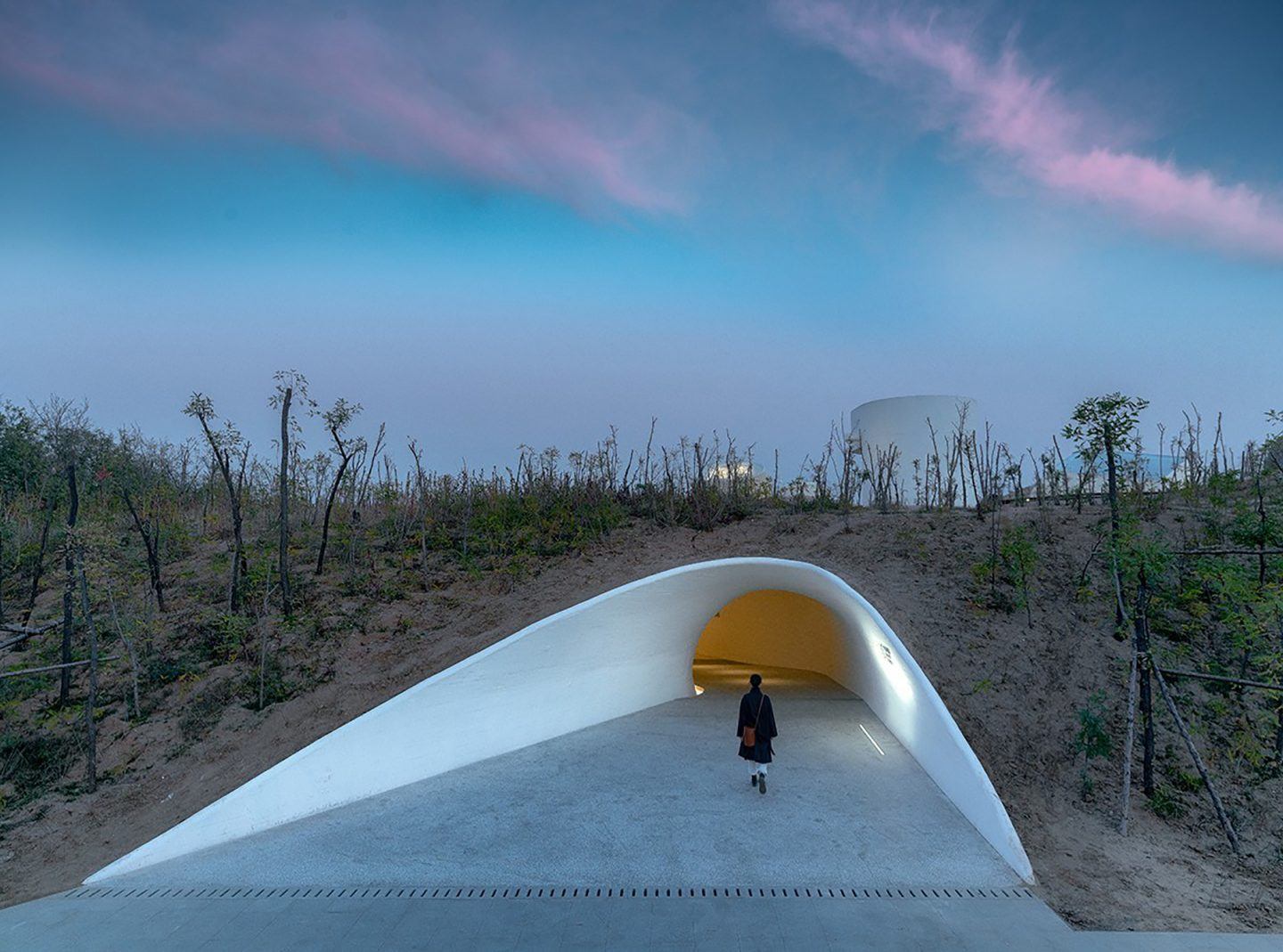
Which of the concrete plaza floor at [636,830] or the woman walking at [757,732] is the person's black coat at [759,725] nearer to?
the woman walking at [757,732]

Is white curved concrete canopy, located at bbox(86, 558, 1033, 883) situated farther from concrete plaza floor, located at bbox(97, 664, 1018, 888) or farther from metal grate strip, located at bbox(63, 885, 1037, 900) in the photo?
metal grate strip, located at bbox(63, 885, 1037, 900)

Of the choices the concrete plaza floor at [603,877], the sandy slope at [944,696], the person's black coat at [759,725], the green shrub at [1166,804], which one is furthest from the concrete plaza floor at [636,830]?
the green shrub at [1166,804]

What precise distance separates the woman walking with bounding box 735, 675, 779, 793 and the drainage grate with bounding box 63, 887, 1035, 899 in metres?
1.91

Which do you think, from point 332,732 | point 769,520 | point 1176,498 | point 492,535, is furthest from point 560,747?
point 1176,498

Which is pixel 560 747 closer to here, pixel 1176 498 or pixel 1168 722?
pixel 1168 722

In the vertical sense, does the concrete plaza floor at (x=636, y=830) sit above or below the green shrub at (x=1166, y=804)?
below

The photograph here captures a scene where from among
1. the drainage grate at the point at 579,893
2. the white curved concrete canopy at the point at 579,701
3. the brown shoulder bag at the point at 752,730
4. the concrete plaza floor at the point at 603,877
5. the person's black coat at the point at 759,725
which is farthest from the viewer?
the brown shoulder bag at the point at 752,730

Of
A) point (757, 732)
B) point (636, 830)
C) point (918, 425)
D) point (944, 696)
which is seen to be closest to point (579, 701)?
point (757, 732)

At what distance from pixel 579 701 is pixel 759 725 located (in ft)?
9.56

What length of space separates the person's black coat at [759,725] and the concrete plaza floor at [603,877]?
0.39 m

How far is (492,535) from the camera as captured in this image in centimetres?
1188

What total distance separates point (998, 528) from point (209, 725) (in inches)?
443

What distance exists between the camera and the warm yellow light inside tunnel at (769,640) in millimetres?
12219

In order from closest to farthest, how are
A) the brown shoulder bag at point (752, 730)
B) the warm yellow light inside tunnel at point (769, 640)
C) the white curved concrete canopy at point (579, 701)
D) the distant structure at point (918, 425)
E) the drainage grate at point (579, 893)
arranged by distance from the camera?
the drainage grate at point (579, 893)
the white curved concrete canopy at point (579, 701)
the brown shoulder bag at point (752, 730)
the warm yellow light inside tunnel at point (769, 640)
the distant structure at point (918, 425)
